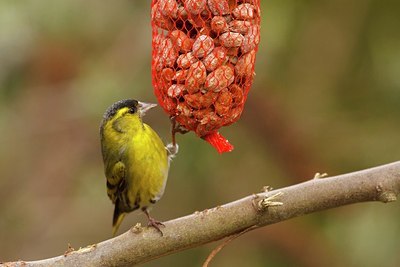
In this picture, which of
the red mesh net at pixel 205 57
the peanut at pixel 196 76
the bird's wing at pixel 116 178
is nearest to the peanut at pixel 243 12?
the red mesh net at pixel 205 57

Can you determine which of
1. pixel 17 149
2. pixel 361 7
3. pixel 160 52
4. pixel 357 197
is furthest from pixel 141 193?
pixel 17 149

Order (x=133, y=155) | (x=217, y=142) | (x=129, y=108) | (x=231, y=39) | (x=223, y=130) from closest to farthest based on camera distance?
(x=231, y=39) → (x=217, y=142) → (x=129, y=108) → (x=133, y=155) → (x=223, y=130)

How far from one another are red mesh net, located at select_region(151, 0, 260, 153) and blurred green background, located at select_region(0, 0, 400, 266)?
266 cm

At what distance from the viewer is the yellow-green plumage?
4391 millimetres

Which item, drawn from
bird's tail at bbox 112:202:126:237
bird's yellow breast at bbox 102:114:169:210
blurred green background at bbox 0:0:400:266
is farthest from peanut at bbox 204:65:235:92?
blurred green background at bbox 0:0:400:266

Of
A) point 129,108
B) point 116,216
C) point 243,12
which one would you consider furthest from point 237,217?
point 116,216

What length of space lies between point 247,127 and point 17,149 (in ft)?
7.42

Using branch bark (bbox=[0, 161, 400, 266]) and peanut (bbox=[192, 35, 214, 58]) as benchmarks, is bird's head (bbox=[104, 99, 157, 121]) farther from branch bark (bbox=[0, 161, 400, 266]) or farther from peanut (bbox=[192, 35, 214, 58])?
branch bark (bbox=[0, 161, 400, 266])

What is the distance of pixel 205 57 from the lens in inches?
139

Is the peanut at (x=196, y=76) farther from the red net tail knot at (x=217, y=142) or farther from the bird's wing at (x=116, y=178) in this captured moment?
the bird's wing at (x=116, y=178)

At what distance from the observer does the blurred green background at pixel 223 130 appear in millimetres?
6699

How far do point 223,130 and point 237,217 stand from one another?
401cm

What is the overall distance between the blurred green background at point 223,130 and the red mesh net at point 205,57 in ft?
8.72

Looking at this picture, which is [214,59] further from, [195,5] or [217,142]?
[217,142]
